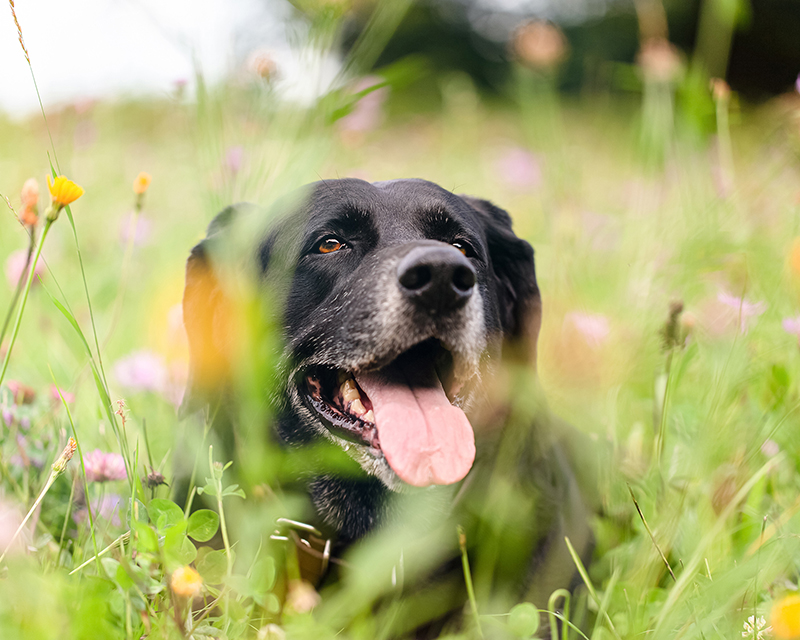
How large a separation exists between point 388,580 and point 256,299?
0.80 meters

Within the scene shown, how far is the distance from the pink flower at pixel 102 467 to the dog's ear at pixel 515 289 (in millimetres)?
1231

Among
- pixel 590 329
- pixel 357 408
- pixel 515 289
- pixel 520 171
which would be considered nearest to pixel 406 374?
pixel 357 408

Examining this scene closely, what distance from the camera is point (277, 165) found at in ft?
4.61

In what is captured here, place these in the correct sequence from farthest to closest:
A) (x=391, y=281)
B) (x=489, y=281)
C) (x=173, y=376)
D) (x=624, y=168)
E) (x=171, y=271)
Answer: (x=624, y=168), (x=171, y=271), (x=173, y=376), (x=489, y=281), (x=391, y=281)

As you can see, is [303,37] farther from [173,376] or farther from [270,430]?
[173,376]

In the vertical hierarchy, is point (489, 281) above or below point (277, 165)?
below

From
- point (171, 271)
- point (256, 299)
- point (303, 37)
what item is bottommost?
point (171, 271)

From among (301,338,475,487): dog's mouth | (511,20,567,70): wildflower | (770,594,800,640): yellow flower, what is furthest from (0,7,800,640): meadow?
(301,338,475,487): dog's mouth

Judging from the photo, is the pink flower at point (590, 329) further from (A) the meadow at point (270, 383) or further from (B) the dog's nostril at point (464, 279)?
(B) the dog's nostril at point (464, 279)

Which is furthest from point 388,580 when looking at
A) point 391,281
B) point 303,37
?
point 303,37

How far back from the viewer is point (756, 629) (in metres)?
1.11

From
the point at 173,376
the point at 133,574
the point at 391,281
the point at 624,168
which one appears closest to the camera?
the point at 133,574

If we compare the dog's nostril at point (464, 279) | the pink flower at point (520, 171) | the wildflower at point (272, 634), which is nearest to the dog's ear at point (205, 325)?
the dog's nostril at point (464, 279)

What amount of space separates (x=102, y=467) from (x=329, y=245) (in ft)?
2.78
